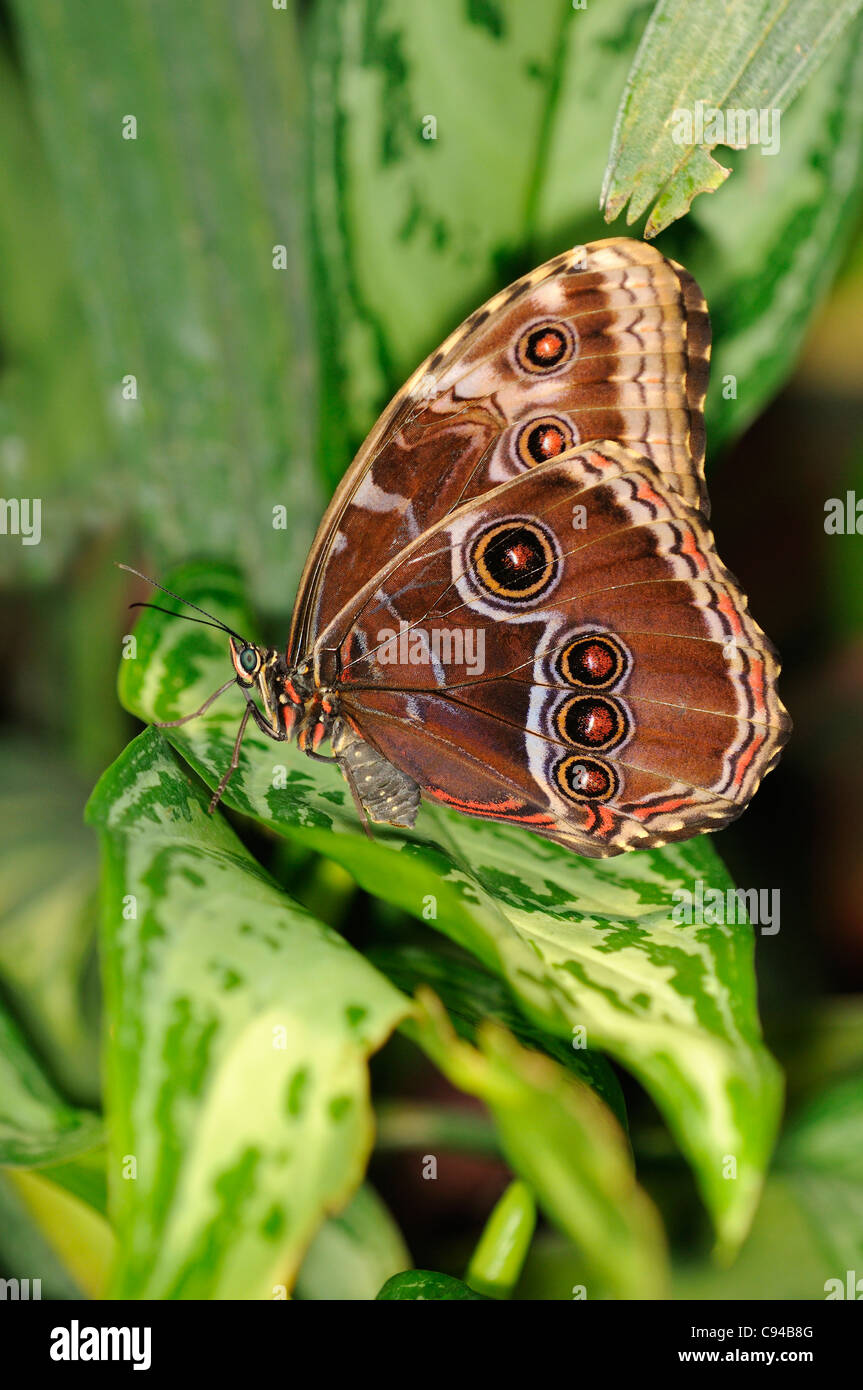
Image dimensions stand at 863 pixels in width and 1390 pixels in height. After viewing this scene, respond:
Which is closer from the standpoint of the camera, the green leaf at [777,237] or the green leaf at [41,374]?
the green leaf at [777,237]

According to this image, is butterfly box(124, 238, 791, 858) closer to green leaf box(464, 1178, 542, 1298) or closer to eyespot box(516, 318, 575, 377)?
eyespot box(516, 318, 575, 377)

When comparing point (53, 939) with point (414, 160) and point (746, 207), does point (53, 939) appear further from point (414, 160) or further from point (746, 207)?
point (746, 207)

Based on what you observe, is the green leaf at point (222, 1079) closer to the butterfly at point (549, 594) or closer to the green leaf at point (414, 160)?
the butterfly at point (549, 594)

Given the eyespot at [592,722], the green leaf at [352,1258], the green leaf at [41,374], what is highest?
the green leaf at [41,374]

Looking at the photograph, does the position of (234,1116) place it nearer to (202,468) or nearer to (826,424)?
(202,468)
